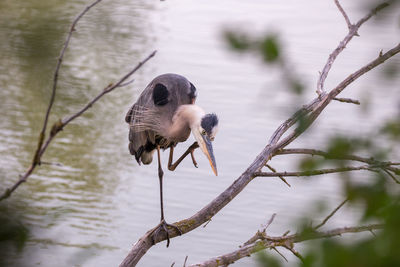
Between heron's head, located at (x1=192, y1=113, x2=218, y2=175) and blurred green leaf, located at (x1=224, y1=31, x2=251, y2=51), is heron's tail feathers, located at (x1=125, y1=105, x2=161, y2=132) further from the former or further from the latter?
blurred green leaf, located at (x1=224, y1=31, x2=251, y2=51)

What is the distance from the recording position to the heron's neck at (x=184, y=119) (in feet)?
10.7

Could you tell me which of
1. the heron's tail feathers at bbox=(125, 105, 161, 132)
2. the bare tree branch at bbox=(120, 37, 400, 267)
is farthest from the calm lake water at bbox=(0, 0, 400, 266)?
the bare tree branch at bbox=(120, 37, 400, 267)

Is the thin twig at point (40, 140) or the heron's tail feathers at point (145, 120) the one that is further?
the heron's tail feathers at point (145, 120)

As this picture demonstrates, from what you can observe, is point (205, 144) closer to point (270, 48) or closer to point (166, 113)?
point (166, 113)

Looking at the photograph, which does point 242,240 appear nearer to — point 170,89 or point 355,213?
point 170,89

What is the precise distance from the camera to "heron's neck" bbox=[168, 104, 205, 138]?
10.7ft

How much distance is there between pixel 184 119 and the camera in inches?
131

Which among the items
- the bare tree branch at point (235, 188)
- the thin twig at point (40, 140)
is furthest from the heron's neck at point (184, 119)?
the thin twig at point (40, 140)

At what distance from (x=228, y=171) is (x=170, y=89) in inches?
127

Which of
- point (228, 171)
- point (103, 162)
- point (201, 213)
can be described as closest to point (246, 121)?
point (228, 171)

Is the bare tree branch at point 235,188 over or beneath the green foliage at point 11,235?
beneath

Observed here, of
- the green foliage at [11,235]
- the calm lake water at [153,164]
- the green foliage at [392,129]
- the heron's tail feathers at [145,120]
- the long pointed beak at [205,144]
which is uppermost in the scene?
the green foliage at [392,129]

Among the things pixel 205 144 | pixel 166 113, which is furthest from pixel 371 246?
pixel 166 113

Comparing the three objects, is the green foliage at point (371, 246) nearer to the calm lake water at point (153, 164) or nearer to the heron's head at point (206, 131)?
the heron's head at point (206, 131)
